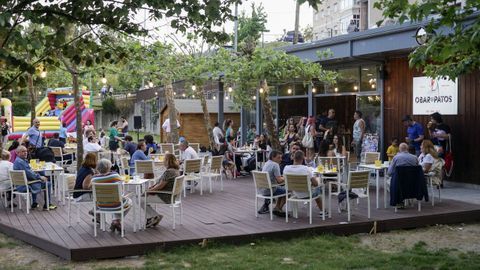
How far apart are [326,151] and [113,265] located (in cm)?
583

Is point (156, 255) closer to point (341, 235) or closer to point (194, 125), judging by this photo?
point (341, 235)

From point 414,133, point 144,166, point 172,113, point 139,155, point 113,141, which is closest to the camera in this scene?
point 144,166

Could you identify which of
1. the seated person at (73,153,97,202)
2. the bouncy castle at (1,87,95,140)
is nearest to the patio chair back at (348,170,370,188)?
the seated person at (73,153,97,202)

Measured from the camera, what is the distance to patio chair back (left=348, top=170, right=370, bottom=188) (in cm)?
846

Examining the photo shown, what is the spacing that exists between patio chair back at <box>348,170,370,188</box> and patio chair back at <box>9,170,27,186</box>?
5.35 meters

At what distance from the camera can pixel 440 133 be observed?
12383 millimetres

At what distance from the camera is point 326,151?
11328 millimetres

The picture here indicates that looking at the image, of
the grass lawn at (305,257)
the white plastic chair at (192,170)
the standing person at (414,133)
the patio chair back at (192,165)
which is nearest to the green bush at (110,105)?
the white plastic chair at (192,170)

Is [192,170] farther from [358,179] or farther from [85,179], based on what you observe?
[358,179]

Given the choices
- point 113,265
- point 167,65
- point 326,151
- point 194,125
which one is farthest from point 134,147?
point 194,125

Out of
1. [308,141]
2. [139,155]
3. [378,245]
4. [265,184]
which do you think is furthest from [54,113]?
[378,245]

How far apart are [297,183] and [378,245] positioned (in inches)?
57.6

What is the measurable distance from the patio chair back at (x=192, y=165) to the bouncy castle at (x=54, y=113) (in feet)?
46.8

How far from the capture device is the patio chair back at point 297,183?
8.26 metres
